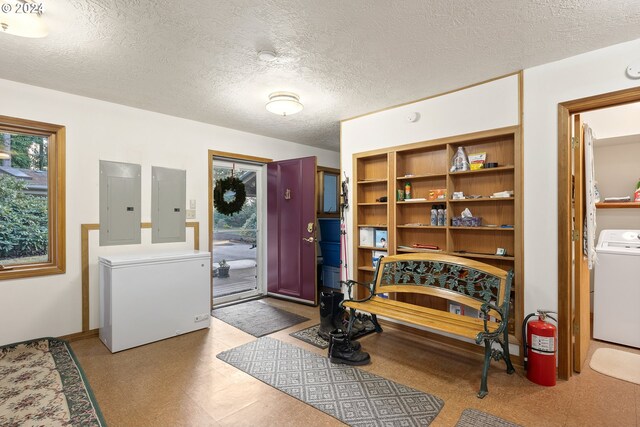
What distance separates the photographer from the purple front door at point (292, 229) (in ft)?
15.0

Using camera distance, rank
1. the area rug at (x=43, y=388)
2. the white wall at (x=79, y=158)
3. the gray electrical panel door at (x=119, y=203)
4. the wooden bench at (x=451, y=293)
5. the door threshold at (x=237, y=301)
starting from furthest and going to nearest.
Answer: the door threshold at (x=237, y=301) → the gray electrical panel door at (x=119, y=203) → the white wall at (x=79, y=158) → the wooden bench at (x=451, y=293) → the area rug at (x=43, y=388)

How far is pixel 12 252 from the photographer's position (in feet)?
10.3

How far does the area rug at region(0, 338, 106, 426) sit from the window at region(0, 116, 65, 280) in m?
0.73

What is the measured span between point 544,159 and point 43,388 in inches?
169

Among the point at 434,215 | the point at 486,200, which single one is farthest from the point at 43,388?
the point at 486,200

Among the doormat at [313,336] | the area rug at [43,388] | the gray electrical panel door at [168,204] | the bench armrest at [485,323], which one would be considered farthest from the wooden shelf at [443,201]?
the area rug at [43,388]

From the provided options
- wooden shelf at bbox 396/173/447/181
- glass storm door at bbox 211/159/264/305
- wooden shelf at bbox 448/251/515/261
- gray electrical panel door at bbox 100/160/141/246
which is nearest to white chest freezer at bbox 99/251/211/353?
gray electrical panel door at bbox 100/160/141/246

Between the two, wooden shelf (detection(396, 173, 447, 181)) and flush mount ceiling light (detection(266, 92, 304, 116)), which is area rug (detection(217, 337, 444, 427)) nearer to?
wooden shelf (detection(396, 173, 447, 181))

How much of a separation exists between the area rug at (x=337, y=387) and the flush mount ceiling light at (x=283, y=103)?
2399 mm

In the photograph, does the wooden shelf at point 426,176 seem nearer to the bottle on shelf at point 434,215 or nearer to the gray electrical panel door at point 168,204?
the bottle on shelf at point 434,215

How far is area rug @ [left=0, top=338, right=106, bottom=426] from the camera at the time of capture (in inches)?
79.7

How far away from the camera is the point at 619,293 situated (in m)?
3.16

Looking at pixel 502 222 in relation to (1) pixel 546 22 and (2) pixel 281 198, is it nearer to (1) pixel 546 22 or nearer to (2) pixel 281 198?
(1) pixel 546 22

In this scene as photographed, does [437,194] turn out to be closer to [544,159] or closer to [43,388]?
[544,159]
